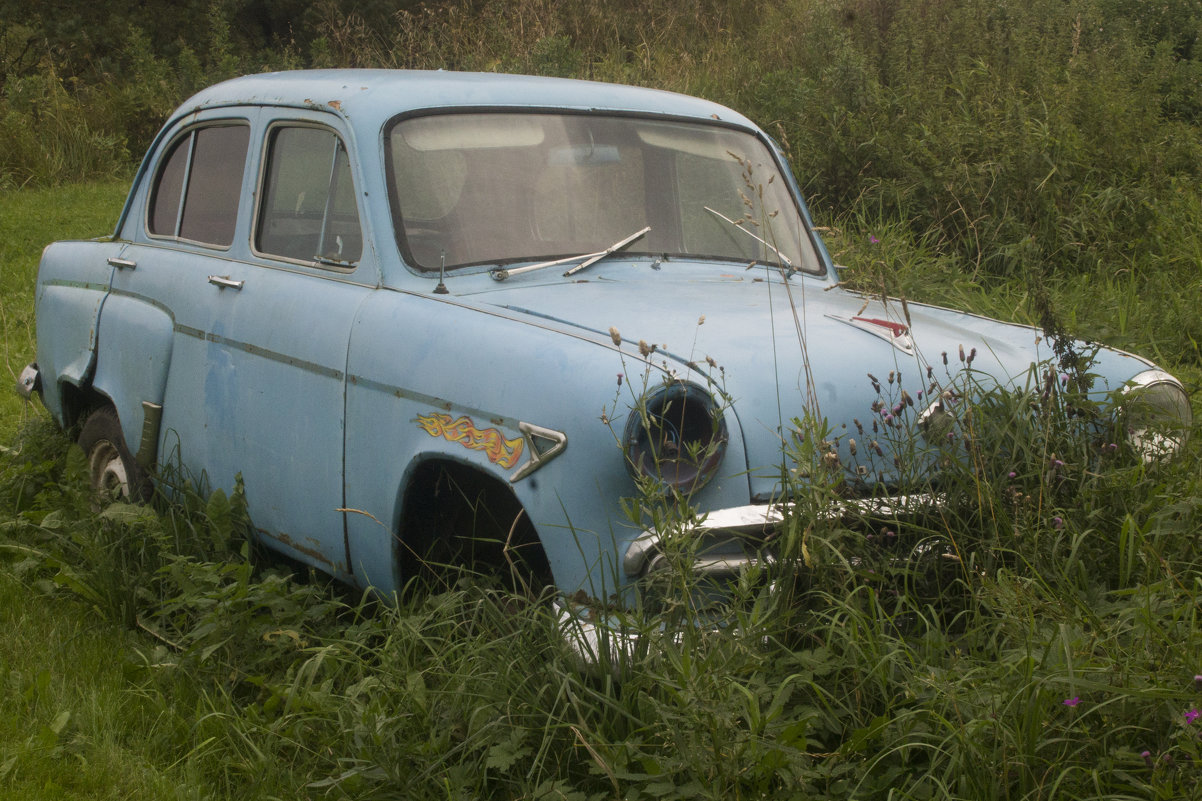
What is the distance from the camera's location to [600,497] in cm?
247

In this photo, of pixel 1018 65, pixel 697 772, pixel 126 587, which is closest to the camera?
pixel 697 772

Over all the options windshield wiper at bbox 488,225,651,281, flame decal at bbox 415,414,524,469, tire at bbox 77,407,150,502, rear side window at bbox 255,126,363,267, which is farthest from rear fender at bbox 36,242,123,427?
flame decal at bbox 415,414,524,469

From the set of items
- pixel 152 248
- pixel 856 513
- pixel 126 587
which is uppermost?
pixel 152 248

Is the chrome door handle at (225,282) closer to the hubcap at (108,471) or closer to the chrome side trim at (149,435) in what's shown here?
the chrome side trim at (149,435)

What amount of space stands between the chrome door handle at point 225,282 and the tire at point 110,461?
799 millimetres

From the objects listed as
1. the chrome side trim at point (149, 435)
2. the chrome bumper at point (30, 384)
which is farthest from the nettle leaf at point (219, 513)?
the chrome bumper at point (30, 384)

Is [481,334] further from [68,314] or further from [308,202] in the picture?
[68,314]

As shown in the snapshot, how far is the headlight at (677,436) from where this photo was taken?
2.43 meters

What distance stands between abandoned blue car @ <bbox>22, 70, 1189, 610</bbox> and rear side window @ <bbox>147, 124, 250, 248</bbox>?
2cm

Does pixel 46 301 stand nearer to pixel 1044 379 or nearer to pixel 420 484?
pixel 420 484

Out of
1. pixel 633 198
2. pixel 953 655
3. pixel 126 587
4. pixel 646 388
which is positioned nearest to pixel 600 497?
pixel 646 388

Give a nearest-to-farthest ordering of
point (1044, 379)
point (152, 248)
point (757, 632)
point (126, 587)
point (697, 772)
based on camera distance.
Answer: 1. point (697, 772)
2. point (757, 632)
3. point (1044, 379)
4. point (126, 587)
5. point (152, 248)

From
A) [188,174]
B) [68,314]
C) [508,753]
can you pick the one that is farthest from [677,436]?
[68,314]

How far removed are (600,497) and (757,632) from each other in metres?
0.44
